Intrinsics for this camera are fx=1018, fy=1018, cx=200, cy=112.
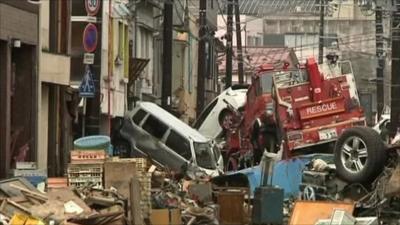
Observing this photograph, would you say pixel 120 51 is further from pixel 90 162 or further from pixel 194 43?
pixel 194 43

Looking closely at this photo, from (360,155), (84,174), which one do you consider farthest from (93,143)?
(360,155)

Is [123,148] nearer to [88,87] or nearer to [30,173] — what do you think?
[88,87]

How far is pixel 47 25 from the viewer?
2564cm

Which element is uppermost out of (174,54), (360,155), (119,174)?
(174,54)

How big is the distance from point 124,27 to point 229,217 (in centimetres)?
1871

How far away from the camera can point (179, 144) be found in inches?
1231

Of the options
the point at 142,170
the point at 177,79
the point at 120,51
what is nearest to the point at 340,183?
the point at 142,170

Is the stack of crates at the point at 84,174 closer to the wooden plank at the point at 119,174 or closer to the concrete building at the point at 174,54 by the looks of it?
the wooden plank at the point at 119,174

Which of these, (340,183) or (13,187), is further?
(340,183)

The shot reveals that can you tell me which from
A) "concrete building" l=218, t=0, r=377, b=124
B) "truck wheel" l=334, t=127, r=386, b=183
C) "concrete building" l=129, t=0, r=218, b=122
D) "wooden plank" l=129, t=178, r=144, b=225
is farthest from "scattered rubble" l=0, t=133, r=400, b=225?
"concrete building" l=218, t=0, r=377, b=124

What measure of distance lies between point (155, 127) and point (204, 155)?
1.82 meters

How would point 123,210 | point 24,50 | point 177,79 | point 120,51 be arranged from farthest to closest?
point 177,79
point 120,51
point 24,50
point 123,210

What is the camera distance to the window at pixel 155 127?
3171cm

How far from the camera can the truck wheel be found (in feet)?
59.2
